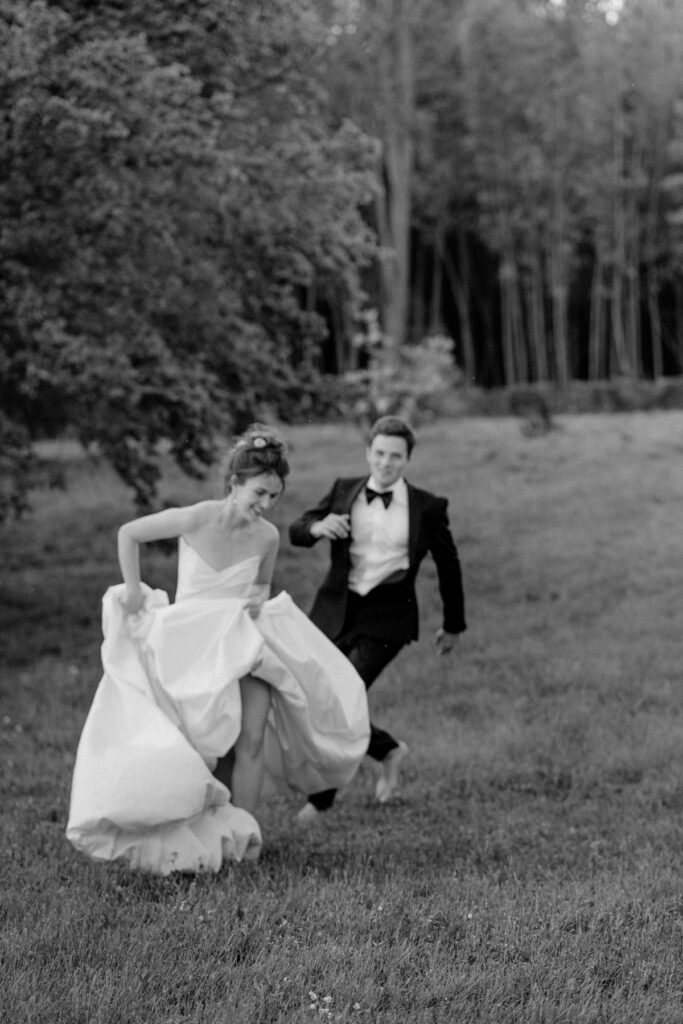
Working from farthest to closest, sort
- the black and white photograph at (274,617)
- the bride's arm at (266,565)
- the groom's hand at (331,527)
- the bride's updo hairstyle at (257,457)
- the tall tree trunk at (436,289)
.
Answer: the tall tree trunk at (436,289) < the groom's hand at (331,527) < the bride's arm at (266,565) < the bride's updo hairstyle at (257,457) < the black and white photograph at (274,617)

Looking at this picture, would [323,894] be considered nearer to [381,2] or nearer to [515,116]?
[381,2]

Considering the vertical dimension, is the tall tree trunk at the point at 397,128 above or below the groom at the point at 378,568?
above

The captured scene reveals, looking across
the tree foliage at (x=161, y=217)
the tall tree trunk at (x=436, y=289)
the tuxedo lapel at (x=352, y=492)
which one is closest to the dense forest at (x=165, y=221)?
the tree foliage at (x=161, y=217)

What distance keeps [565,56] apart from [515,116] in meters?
2.24

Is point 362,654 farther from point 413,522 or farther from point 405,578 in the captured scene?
point 413,522

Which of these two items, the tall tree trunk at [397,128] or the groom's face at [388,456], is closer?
the groom's face at [388,456]

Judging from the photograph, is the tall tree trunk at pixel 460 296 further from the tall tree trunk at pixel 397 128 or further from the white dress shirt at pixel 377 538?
the white dress shirt at pixel 377 538

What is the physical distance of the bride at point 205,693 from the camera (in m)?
5.99

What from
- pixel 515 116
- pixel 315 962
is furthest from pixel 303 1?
pixel 515 116

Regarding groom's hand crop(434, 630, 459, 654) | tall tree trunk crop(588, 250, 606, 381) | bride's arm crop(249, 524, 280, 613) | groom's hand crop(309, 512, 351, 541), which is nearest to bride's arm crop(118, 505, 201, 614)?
bride's arm crop(249, 524, 280, 613)

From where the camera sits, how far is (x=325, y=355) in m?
47.0

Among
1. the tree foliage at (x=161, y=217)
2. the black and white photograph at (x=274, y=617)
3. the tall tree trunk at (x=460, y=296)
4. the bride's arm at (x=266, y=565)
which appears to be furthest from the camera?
the tall tree trunk at (x=460, y=296)

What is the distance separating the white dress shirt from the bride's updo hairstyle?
4.12 feet

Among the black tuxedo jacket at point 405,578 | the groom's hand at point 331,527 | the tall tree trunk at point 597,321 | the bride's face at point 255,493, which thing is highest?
the bride's face at point 255,493
